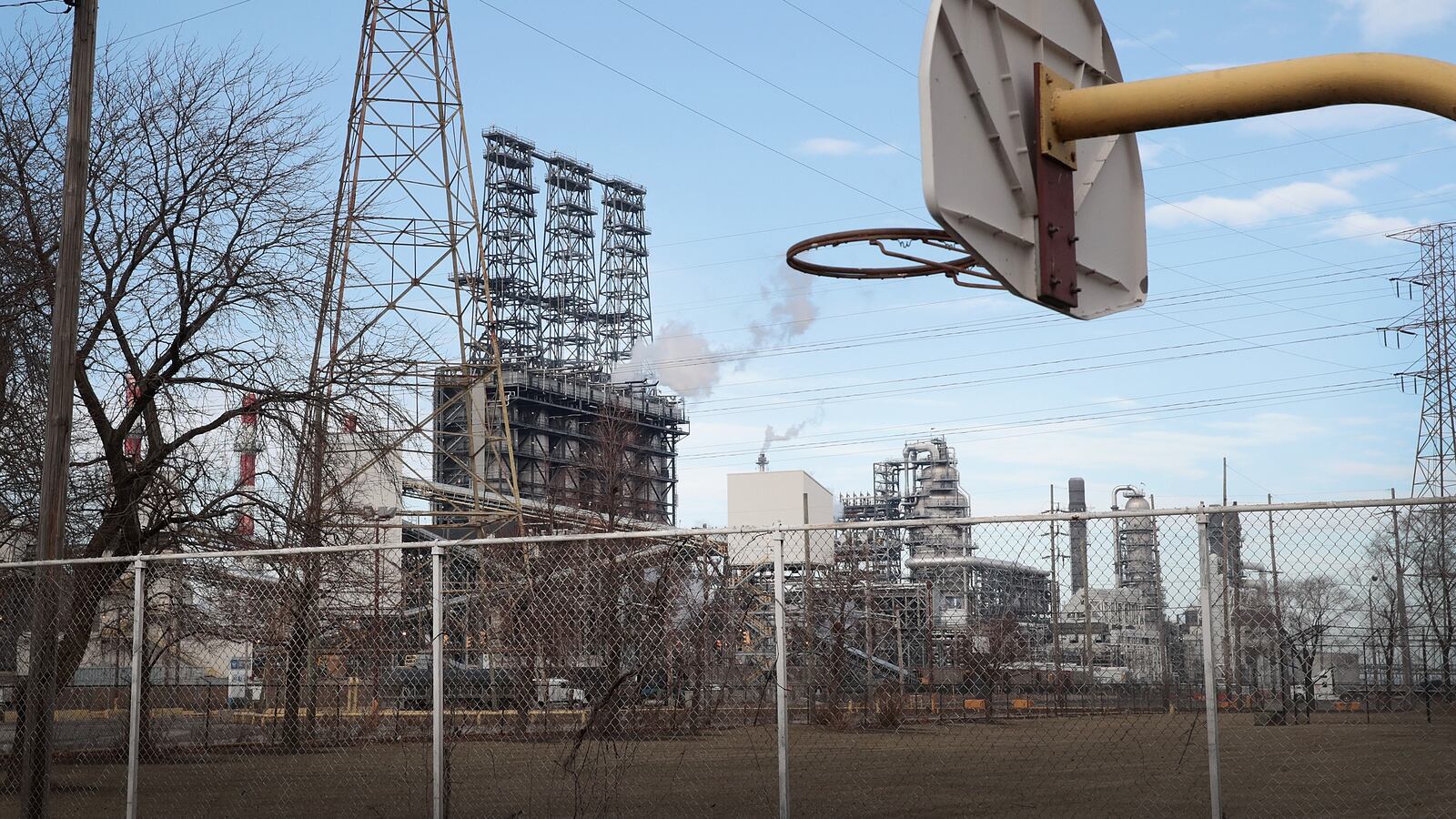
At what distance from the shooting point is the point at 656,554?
44.1ft

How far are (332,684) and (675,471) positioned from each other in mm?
88702

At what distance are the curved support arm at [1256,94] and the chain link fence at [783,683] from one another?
317 cm

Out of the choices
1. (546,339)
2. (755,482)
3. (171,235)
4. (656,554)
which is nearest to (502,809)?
(656,554)

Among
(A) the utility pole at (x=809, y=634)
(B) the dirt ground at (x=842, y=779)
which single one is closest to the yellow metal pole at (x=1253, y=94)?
(A) the utility pole at (x=809, y=634)

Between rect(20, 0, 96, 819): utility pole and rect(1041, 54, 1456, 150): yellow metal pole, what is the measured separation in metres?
9.26

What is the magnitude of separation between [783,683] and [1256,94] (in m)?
4.83

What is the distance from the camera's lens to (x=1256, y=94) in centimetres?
389

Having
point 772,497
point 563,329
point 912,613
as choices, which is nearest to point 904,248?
point 912,613

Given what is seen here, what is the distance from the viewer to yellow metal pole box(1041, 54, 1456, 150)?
3631 mm

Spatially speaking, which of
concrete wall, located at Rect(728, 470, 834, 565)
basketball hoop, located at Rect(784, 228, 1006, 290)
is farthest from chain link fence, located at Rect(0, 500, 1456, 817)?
concrete wall, located at Rect(728, 470, 834, 565)

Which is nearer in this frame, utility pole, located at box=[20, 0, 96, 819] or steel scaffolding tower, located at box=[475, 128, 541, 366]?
utility pole, located at box=[20, 0, 96, 819]

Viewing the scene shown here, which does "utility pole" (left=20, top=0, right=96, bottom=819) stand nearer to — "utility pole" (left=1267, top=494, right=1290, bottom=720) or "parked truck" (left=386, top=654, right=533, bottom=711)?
"parked truck" (left=386, top=654, right=533, bottom=711)

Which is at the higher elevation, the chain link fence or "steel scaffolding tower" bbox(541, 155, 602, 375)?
"steel scaffolding tower" bbox(541, 155, 602, 375)

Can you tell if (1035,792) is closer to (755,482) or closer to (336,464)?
(336,464)
